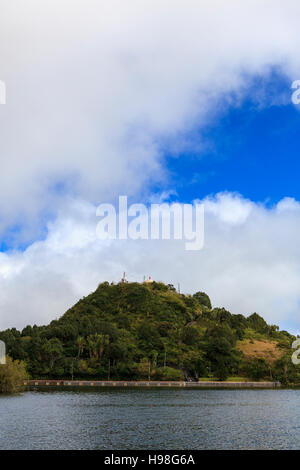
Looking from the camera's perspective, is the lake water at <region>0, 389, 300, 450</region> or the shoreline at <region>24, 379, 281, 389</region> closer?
the lake water at <region>0, 389, 300, 450</region>

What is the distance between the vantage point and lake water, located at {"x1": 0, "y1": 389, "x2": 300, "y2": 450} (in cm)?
4534

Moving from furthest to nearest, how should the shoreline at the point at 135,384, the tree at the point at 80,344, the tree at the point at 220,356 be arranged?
the tree at the point at 80,344, the tree at the point at 220,356, the shoreline at the point at 135,384

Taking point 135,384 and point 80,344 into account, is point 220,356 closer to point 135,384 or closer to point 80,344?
point 135,384

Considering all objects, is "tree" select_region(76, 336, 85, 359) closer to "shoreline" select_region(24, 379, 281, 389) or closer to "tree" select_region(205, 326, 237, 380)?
"shoreline" select_region(24, 379, 281, 389)

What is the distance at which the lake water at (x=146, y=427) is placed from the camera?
45.3m

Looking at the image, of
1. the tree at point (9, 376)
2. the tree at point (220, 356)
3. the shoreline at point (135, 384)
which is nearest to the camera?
the tree at point (9, 376)

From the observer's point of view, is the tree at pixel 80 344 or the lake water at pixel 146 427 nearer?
the lake water at pixel 146 427

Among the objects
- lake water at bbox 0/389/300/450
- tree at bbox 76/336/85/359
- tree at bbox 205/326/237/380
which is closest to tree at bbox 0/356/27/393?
lake water at bbox 0/389/300/450

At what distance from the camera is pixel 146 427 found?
56156 millimetres

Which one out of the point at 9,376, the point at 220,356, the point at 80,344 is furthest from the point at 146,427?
the point at 220,356

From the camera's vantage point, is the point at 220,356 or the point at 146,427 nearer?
the point at 146,427

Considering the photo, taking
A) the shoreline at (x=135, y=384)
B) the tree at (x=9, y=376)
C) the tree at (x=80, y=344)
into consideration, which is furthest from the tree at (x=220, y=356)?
the tree at (x=9, y=376)

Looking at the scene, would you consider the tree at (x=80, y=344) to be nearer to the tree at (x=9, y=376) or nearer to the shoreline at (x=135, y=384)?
the shoreline at (x=135, y=384)
